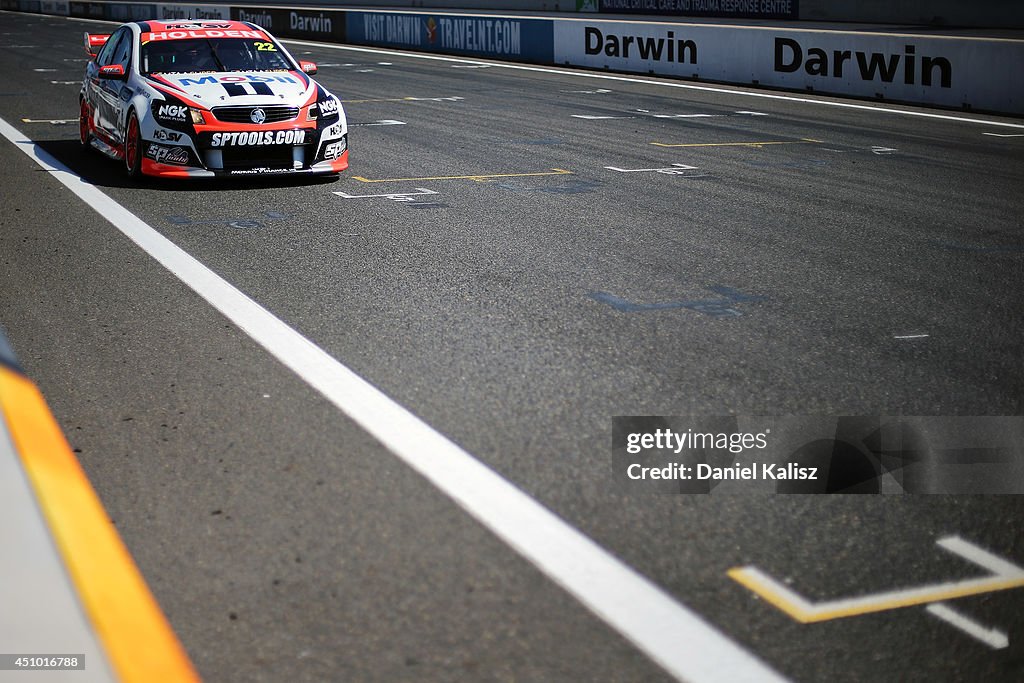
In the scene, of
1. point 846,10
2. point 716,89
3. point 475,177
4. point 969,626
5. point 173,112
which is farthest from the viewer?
point 846,10

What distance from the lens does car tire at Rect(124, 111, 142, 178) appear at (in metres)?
11.9

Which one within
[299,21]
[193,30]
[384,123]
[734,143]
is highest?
[299,21]

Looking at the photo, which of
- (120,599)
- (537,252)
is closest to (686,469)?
(120,599)

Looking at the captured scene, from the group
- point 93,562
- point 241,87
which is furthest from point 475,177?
point 93,562

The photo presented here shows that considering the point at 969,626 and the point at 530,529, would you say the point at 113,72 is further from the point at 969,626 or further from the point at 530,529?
the point at 969,626

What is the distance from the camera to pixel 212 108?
1166 centimetres

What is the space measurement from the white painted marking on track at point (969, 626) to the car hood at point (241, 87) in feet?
30.9

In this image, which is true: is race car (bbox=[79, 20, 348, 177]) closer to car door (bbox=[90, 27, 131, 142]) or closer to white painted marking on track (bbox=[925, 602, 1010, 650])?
car door (bbox=[90, 27, 131, 142])

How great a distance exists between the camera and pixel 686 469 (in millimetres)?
4723

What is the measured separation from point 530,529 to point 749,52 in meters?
21.9

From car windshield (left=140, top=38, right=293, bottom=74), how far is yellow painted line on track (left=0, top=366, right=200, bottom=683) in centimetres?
1038

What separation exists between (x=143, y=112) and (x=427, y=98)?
34.2ft

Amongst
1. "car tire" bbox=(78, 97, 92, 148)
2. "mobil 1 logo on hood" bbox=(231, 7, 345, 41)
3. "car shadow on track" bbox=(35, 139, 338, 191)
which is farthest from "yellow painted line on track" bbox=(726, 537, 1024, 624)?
"mobil 1 logo on hood" bbox=(231, 7, 345, 41)

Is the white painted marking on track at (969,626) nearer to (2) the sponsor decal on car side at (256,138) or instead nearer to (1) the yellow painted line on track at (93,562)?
(1) the yellow painted line on track at (93,562)
